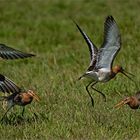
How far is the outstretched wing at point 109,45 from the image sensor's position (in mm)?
8812

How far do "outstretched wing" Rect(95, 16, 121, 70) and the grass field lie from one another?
1.82 ft

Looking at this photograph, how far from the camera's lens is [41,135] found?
784cm

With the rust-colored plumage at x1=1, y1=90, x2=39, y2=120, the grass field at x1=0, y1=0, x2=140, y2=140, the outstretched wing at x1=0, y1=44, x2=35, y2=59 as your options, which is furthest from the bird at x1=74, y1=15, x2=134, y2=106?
the outstretched wing at x1=0, y1=44, x2=35, y2=59

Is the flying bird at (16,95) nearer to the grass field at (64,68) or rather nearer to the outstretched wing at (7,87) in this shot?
the outstretched wing at (7,87)

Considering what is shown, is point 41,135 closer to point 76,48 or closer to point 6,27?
point 76,48

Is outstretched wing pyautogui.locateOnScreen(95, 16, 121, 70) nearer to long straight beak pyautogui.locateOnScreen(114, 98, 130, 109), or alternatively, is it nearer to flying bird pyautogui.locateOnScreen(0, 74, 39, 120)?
long straight beak pyautogui.locateOnScreen(114, 98, 130, 109)

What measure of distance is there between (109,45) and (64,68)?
3.14 meters

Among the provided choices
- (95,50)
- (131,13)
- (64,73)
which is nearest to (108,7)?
(131,13)

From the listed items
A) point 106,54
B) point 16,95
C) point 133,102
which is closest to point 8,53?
point 16,95

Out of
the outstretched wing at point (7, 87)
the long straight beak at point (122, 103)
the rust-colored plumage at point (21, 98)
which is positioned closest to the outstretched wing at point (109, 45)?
the long straight beak at point (122, 103)

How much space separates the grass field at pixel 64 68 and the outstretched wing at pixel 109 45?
21.9 inches

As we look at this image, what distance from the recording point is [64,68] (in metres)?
12.0

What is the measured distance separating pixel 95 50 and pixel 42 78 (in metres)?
2.26

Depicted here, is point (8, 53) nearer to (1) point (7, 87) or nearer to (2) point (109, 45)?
(1) point (7, 87)
